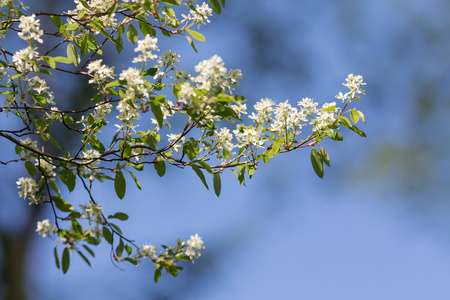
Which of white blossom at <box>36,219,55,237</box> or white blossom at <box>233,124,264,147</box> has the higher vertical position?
white blossom at <box>233,124,264,147</box>

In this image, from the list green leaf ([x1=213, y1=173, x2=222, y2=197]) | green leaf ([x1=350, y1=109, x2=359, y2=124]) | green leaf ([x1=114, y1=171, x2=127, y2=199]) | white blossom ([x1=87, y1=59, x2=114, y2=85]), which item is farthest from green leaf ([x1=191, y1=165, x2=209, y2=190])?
green leaf ([x1=350, y1=109, x2=359, y2=124])

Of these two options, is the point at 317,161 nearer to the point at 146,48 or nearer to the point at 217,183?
the point at 217,183

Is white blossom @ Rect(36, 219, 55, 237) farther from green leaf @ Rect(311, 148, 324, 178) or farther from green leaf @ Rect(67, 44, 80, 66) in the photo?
green leaf @ Rect(311, 148, 324, 178)

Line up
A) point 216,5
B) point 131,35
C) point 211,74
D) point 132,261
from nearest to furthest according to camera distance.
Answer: point 211,74 < point 216,5 < point 132,261 < point 131,35

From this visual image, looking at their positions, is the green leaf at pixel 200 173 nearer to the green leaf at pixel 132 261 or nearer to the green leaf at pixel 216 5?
the green leaf at pixel 132 261

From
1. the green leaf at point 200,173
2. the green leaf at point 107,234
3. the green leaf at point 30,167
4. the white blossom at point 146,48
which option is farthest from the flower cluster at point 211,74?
the green leaf at point 30,167

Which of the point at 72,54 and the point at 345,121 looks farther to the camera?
the point at 72,54

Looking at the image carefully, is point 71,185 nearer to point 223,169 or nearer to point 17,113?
point 17,113

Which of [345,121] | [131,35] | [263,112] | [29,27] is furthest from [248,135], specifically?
[29,27]

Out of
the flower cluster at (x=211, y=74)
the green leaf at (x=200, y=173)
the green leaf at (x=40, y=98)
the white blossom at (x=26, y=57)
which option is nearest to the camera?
the flower cluster at (x=211, y=74)

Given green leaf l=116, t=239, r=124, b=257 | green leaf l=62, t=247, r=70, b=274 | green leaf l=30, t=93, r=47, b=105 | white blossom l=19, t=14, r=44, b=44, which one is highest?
white blossom l=19, t=14, r=44, b=44

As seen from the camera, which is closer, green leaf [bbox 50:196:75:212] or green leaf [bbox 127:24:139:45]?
green leaf [bbox 50:196:75:212]

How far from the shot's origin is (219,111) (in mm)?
1180

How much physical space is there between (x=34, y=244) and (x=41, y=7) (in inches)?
71.5
